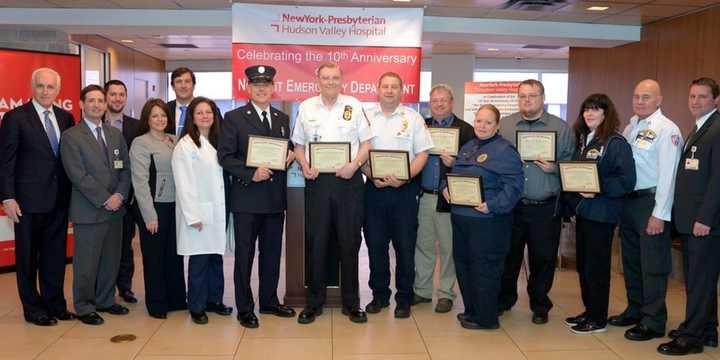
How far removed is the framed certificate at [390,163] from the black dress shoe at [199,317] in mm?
1473

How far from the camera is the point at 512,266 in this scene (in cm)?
437

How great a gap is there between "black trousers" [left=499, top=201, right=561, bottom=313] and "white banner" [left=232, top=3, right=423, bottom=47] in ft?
6.63

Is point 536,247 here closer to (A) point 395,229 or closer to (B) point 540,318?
(B) point 540,318

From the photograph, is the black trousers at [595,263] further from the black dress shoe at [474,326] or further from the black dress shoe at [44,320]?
the black dress shoe at [44,320]

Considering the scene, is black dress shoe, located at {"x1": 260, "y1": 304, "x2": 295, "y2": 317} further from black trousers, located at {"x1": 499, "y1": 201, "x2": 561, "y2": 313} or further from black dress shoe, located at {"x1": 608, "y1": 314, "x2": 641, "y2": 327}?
black dress shoe, located at {"x1": 608, "y1": 314, "x2": 641, "y2": 327}

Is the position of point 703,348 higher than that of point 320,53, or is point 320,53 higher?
point 320,53

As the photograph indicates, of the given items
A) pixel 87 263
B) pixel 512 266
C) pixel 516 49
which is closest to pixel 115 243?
pixel 87 263

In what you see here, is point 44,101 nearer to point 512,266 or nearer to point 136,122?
point 136,122

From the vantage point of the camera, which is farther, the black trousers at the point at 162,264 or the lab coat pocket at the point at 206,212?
the black trousers at the point at 162,264

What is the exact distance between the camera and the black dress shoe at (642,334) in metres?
3.92

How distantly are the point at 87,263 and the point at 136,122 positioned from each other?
1.12 meters

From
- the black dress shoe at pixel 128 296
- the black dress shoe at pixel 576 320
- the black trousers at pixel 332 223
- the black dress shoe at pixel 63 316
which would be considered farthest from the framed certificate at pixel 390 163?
the black dress shoe at pixel 63 316

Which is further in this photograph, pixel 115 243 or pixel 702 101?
pixel 115 243

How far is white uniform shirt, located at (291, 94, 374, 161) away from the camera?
4.05 m
